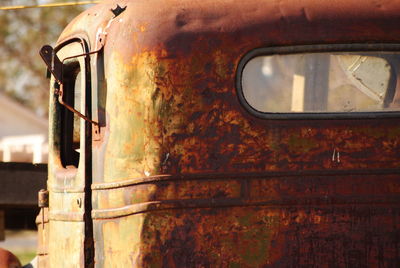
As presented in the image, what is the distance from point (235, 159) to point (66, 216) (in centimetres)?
103

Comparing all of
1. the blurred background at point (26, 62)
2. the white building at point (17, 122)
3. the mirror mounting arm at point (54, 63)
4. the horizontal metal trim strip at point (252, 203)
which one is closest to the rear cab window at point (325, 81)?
the horizontal metal trim strip at point (252, 203)

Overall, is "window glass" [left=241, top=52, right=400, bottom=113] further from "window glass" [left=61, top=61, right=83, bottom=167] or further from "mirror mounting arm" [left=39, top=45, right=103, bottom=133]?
"window glass" [left=61, top=61, right=83, bottom=167]

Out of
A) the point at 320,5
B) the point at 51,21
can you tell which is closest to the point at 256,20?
the point at 320,5

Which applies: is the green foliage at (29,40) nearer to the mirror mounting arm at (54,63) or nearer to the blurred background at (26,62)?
the blurred background at (26,62)

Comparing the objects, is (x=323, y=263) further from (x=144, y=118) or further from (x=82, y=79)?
(x=82, y=79)

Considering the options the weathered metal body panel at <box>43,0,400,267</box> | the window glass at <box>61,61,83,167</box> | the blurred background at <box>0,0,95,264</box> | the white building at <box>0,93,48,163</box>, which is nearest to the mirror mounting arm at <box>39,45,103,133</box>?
the window glass at <box>61,61,83,167</box>

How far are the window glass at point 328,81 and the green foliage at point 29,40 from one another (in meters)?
32.2

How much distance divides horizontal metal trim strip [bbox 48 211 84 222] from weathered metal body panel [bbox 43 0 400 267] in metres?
0.26

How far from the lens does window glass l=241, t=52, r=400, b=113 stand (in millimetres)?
4551

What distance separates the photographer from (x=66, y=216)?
5.02m

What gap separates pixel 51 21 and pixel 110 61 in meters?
33.4

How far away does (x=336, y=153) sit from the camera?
14.7 ft

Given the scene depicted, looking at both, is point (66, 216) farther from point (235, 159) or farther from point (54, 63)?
point (235, 159)

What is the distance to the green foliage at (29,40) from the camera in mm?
37406
